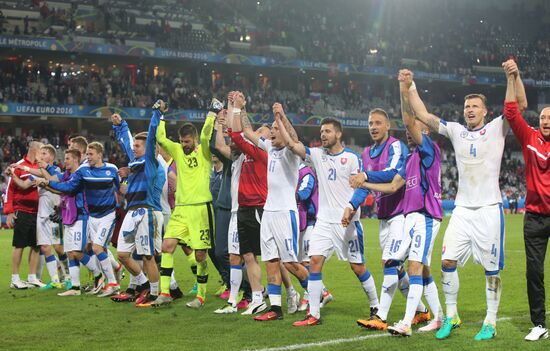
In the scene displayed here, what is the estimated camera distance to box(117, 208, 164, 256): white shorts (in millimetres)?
11422

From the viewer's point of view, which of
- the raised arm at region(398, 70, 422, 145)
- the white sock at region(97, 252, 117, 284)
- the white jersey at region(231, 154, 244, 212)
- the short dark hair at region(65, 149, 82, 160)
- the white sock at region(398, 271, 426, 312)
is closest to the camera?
the raised arm at region(398, 70, 422, 145)

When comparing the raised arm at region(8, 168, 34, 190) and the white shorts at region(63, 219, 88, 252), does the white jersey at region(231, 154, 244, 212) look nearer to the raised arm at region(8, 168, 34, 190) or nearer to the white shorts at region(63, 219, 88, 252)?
the white shorts at region(63, 219, 88, 252)

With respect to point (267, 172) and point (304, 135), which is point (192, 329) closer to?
point (267, 172)

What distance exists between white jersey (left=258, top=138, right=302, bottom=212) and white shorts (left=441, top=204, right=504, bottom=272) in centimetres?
234

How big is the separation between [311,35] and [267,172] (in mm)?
53481

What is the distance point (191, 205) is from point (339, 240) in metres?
2.54

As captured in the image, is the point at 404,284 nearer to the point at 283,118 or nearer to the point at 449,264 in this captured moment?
the point at 449,264

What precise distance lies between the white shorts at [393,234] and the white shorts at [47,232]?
712 centimetres

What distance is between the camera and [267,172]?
10.4 metres

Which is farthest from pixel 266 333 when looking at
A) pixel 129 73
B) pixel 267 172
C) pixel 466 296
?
pixel 129 73

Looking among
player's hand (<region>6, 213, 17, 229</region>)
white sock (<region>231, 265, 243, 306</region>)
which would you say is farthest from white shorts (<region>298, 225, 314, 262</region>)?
player's hand (<region>6, 213, 17, 229</region>)

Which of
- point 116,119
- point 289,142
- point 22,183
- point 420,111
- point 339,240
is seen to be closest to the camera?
point 420,111

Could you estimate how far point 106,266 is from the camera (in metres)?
12.4

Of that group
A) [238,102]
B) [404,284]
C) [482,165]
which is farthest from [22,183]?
[482,165]
